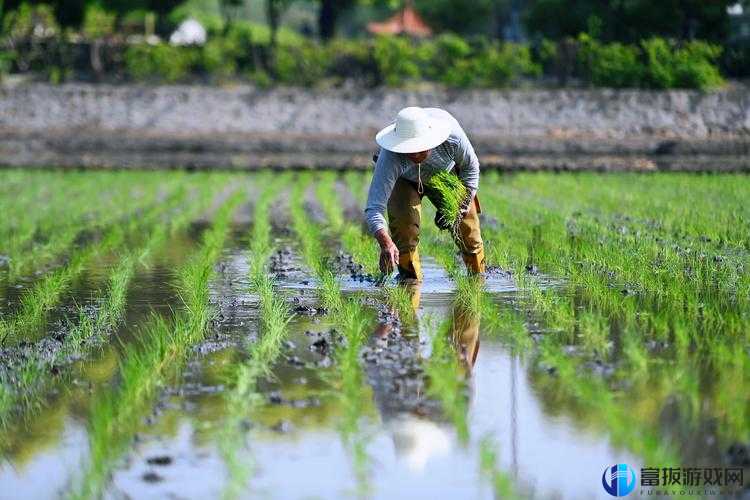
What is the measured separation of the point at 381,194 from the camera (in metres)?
7.74

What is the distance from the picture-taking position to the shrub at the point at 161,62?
86.7 ft

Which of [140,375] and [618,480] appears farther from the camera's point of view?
[140,375]

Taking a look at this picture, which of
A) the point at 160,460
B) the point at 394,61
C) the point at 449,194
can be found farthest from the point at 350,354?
the point at 394,61

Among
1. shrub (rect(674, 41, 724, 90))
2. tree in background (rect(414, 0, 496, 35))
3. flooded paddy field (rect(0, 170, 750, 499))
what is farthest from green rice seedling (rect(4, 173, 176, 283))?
tree in background (rect(414, 0, 496, 35))

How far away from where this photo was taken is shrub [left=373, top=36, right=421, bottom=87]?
→ 2619cm

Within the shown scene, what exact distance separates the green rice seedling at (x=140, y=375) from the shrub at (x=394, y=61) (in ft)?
58.8

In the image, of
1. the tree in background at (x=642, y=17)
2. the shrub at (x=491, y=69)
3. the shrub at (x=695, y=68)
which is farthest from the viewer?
the tree in background at (x=642, y=17)

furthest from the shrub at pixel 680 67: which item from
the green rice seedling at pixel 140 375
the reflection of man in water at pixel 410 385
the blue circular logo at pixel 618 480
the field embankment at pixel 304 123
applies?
the blue circular logo at pixel 618 480

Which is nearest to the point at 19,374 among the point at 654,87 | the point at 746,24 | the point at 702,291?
the point at 702,291

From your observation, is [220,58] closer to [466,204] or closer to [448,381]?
[466,204]

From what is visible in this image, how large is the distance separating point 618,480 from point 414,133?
3.69 m

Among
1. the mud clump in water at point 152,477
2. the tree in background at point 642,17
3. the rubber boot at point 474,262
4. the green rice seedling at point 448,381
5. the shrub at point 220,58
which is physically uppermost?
the tree in background at point 642,17

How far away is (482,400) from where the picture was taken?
16.9ft

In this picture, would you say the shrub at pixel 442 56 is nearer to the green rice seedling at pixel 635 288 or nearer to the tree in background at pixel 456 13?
the green rice seedling at pixel 635 288
